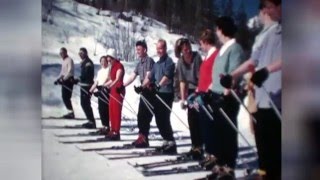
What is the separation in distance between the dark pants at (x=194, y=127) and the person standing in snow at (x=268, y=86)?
19 cm

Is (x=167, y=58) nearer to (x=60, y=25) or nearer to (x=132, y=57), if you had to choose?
(x=132, y=57)

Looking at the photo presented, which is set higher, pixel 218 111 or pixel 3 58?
pixel 3 58

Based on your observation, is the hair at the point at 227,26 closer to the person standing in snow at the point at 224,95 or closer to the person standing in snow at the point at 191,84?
the person standing in snow at the point at 224,95

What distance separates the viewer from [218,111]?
2.46m

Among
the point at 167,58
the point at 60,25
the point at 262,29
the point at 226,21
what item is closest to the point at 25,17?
the point at 60,25

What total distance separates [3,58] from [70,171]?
1.90 feet

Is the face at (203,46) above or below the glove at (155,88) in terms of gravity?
above

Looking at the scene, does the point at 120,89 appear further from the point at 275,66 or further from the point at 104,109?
the point at 275,66

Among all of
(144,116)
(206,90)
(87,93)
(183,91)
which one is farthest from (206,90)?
(87,93)

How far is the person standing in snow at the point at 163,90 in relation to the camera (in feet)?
8.12

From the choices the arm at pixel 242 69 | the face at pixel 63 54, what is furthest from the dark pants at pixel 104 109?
the arm at pixel 242 69

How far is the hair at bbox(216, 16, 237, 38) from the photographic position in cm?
244

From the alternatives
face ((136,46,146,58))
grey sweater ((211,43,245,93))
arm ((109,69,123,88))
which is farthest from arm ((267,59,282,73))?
arm ((109,69,123,88))

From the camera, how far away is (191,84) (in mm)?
2477
